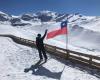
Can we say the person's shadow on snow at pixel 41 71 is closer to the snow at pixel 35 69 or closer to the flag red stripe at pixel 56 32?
the snow at pixel 35 69

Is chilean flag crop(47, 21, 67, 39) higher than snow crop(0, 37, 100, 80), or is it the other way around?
chilean flag crop(47, 21, 67, 39)

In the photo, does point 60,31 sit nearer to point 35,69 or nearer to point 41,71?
point 35,69

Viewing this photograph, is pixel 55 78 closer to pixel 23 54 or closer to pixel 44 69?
pixel 44 69

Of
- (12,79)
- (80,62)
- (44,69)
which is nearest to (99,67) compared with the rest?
(80,62)

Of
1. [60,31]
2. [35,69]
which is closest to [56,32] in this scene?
[60,31]

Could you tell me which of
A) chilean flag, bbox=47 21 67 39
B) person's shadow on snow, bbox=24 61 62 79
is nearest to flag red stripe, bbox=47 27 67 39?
chilean flag, bbox=47 21 67 39

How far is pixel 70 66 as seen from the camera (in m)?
17.1

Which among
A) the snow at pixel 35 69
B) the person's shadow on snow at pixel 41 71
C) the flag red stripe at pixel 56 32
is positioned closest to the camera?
the snow at pixel 35 69

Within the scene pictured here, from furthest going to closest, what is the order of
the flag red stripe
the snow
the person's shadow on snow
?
the flag red stripe, the person's shadow on snow, the snow

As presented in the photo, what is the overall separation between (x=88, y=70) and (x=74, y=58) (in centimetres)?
234

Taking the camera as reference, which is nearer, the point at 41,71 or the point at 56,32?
the point at 41,71

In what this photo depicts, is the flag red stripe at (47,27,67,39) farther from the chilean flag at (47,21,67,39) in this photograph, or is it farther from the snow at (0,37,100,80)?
the snow at (0,37,100,80)

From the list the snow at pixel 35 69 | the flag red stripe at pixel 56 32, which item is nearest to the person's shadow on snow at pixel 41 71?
the snow at pixel 35 69

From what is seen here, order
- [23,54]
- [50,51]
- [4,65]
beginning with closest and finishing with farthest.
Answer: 1. [4,65]
2. [23,54]
3. [50,51]
